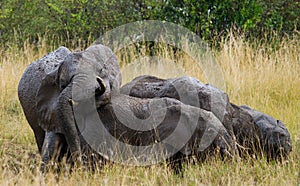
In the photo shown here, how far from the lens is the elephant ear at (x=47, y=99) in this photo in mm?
4613

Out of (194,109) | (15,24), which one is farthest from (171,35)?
(194,109)

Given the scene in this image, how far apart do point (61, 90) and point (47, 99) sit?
0.23 metres

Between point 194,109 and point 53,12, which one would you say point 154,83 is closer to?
point 194,109

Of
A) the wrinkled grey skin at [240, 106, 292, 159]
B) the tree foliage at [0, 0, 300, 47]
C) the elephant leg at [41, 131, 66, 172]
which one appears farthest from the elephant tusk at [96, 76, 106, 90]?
the tree foliage at [0, 0, 300, 47]

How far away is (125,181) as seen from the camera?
A: 434 cm

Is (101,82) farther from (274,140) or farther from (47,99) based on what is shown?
(274,140)

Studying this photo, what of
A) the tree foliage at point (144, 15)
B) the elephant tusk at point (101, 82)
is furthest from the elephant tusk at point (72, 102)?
the tree foliage at point (144, 15)

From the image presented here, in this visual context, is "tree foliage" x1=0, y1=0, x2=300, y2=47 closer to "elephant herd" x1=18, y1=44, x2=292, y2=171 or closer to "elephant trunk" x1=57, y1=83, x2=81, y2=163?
"elephant herd" x1=18, y1=44, x2=292, y2=171

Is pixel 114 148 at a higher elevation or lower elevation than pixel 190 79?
lower

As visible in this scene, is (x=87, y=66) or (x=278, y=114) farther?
(x=278, y=114)

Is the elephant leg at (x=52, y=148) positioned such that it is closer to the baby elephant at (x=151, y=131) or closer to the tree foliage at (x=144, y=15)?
the baby elephant at (x=151, y=131)

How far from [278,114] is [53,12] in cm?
1017

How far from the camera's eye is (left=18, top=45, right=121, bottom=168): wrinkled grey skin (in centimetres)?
433

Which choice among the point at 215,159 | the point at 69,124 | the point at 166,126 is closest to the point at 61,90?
the point at 69,124
